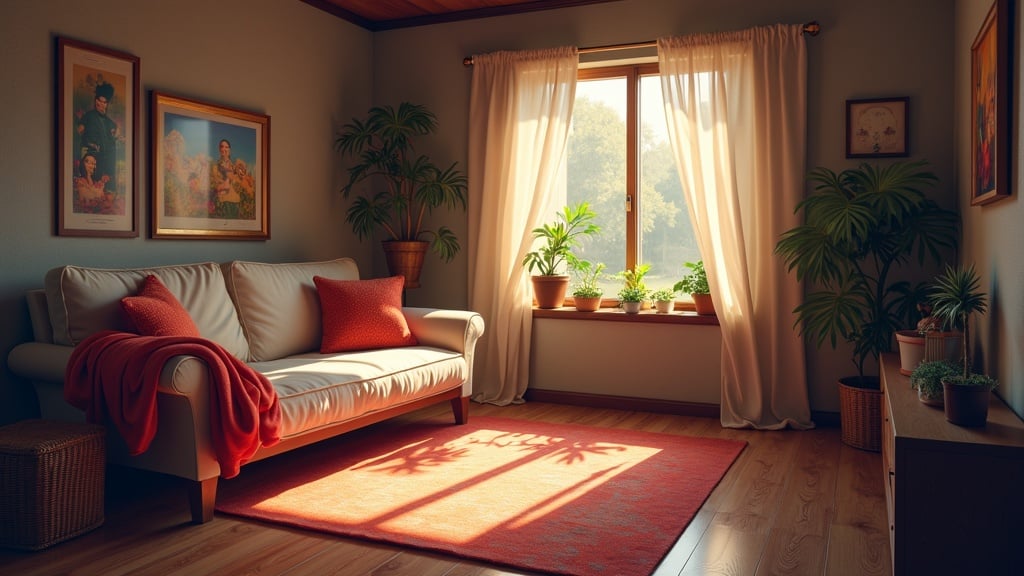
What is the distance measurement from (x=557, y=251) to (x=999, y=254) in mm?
2685

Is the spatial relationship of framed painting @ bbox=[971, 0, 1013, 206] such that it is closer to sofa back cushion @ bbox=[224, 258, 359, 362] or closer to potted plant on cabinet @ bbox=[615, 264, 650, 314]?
potted plant on cabinet @ bbox=[615, 264, 650, 314]

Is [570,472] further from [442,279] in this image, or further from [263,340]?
[442,279]

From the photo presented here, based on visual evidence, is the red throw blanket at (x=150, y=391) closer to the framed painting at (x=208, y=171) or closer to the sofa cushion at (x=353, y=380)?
the sofa cushion at (x=353, y=380)

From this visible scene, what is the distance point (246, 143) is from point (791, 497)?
3.37m

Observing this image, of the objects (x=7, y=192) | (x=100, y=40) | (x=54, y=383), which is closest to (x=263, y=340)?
(x=54, y=383)

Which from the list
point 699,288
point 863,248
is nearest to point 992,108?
point 863,248

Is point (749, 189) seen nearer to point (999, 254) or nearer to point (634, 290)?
point (634, 290)

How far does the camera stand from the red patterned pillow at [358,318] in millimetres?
4328

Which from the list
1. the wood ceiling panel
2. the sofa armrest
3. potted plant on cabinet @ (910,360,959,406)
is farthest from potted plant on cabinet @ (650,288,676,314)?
potted plant on cabinet @ (910,360,959,406)

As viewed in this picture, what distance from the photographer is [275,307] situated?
4242 millimetres

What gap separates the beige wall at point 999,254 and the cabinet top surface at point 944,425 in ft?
0.24

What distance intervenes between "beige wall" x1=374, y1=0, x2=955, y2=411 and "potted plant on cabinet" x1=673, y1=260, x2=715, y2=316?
187mm

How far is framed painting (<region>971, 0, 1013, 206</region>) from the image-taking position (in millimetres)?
2725

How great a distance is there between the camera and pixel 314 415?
11.2 feet
